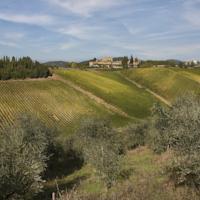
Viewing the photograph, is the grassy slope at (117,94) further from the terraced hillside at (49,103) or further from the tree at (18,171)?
the tree at (18,171)

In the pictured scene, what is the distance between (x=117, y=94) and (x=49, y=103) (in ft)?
95.9

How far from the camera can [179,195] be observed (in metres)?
19.7

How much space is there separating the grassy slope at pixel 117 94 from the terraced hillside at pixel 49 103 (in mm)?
6520

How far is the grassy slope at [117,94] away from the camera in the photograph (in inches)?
4345

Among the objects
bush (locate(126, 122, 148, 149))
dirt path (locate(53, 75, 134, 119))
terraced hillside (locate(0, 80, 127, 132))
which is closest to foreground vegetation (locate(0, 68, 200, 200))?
bush (locate(126, 122, 148, 149))

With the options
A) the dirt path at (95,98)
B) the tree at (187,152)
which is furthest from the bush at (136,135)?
the dirt path at (95,98)

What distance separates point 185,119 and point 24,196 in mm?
11804

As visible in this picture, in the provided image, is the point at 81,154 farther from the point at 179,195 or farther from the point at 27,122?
the point at 179,195

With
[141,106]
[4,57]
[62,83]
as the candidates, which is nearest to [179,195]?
[141,106]

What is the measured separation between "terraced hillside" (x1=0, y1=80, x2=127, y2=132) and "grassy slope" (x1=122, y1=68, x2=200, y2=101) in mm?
33150

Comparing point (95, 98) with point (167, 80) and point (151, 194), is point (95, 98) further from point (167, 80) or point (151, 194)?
point (151, 194)

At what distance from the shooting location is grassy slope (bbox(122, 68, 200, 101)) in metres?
137

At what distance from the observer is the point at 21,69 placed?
4683 inches

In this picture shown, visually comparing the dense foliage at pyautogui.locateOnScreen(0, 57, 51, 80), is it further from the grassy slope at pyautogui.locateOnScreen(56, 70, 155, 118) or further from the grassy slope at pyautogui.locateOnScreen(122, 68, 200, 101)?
the grassy slope at pyautogui.locateOnScreen(122, 68, 200, 101)
